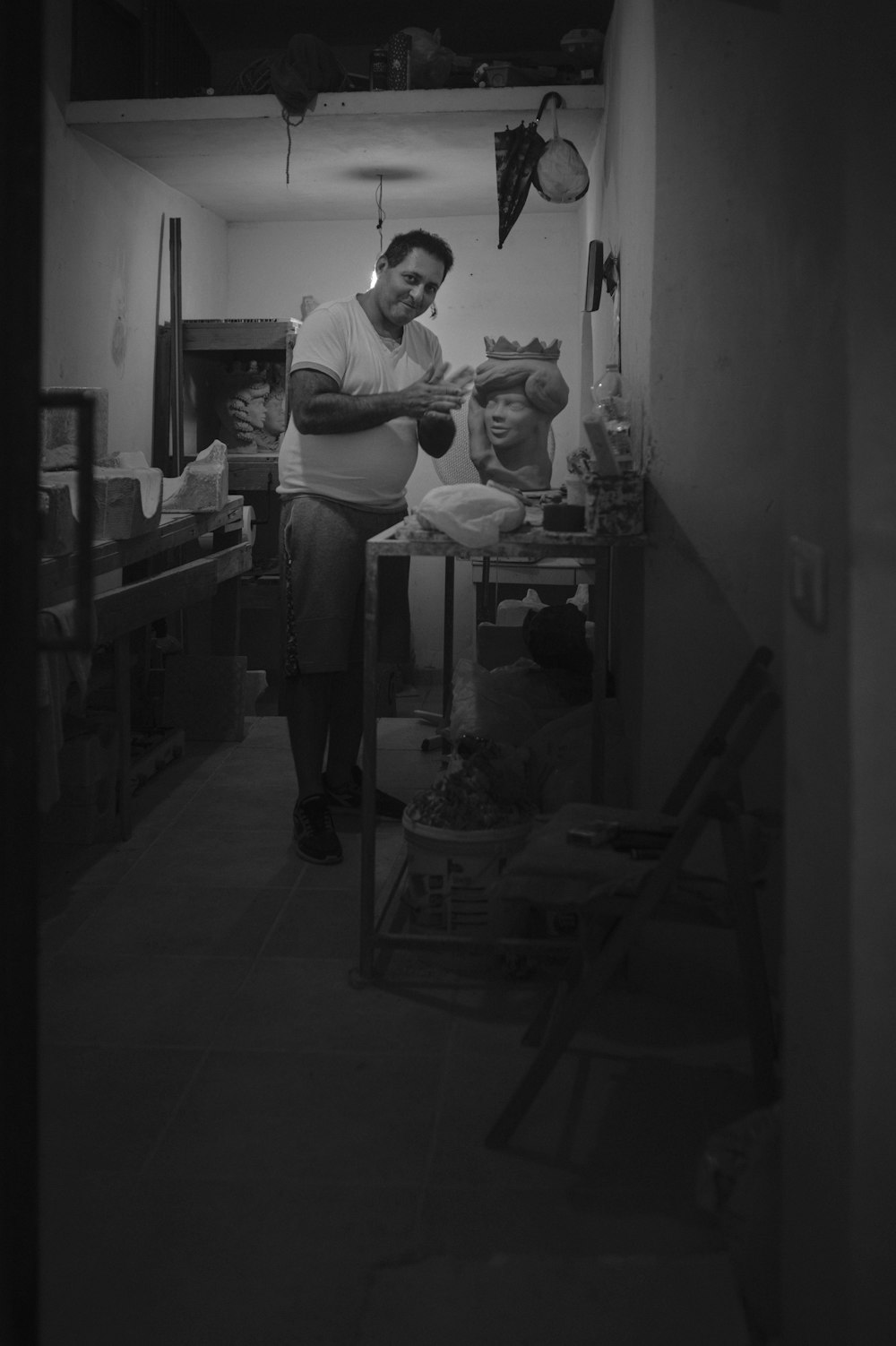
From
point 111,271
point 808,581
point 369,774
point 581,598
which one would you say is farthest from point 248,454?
point 808,581

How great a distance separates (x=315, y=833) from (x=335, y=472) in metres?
1.18

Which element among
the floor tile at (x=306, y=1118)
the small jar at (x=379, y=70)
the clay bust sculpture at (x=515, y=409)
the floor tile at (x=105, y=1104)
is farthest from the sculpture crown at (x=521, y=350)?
the floor tile at (x=105, y=1104)

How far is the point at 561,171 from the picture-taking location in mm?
4742

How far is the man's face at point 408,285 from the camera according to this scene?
168 inches

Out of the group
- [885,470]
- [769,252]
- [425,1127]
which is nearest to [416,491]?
[769,252]

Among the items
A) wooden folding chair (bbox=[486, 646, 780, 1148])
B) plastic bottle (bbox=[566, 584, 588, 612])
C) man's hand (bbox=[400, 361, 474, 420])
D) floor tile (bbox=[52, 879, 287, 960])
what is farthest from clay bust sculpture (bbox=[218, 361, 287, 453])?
wooden folding chair (bbox=[486, 646, 780, 1148])

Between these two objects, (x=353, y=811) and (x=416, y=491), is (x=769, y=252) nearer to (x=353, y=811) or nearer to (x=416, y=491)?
(x=353, y=811)

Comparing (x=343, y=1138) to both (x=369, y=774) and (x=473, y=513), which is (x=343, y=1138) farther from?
(x=473, y=513)

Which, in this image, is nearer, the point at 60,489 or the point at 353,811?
the point at 60,489

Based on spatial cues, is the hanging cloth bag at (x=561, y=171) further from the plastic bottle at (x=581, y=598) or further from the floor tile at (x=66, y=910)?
the floor tile at (x=66, y=910)

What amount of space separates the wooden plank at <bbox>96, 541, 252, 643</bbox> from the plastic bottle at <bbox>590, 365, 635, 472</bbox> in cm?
168

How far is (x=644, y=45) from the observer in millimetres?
3467

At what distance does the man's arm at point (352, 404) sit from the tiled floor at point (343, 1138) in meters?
1.45

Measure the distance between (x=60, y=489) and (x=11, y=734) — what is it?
2333mm
